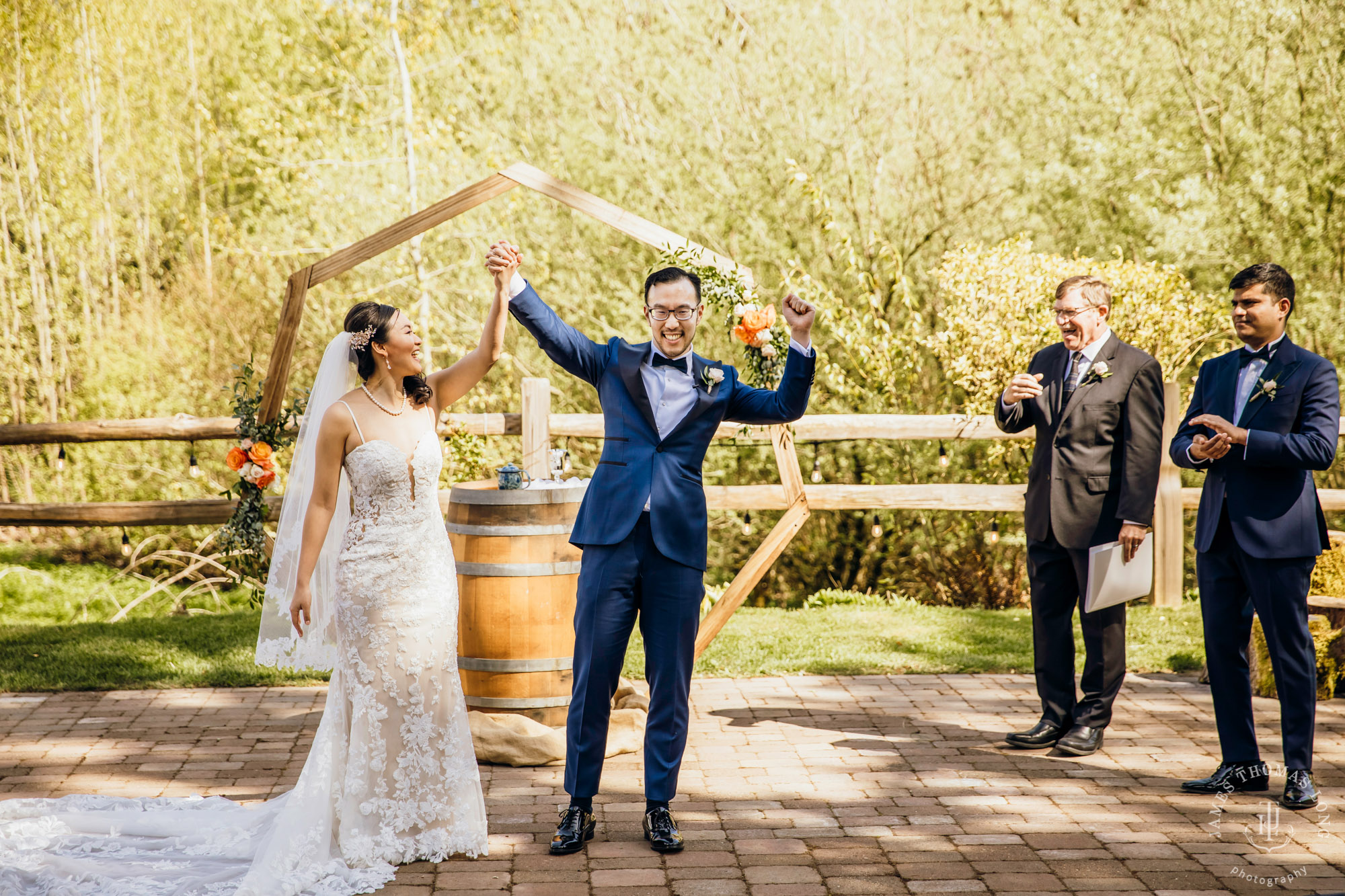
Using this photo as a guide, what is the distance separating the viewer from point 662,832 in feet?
12.3

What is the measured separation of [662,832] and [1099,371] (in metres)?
2.66

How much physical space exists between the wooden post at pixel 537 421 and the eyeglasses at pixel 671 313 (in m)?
3.03

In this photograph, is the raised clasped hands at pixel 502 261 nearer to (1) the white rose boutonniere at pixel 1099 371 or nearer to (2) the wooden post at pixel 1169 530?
(1) the white rose boutonniere at pixel 1099 371

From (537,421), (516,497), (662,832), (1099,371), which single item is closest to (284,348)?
(516,497)

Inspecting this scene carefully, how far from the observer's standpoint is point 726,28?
11031 mm

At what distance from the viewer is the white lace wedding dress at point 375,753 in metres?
3.68

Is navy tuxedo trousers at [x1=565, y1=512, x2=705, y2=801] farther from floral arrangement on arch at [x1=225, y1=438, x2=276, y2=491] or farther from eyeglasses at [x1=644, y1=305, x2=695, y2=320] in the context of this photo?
floral arrangement on arch at [x1=225, y1=438, x2=276, y2=491]

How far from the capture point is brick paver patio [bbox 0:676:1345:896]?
139 inches

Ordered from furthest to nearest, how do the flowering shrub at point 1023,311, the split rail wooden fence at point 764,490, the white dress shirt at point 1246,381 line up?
the flowering shrub at point 1023,311, the split rail wooden fence at point 764,490, the white dress shirt at point 1246,381

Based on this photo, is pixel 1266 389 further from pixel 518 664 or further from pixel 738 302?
pixel 518 664

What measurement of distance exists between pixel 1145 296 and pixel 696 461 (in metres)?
5.86

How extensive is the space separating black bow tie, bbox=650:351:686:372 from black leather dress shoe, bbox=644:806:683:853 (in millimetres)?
1505

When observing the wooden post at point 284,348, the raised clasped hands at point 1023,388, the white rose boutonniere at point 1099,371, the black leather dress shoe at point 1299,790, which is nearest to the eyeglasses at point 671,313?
the raised clasped hands at point 1023,388

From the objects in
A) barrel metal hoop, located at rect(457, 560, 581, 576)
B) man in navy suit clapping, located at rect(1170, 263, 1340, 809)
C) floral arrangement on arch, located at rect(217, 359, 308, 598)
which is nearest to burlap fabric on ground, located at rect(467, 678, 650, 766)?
barrel metal hoop, located at rect(457, 560, 581, 576)
